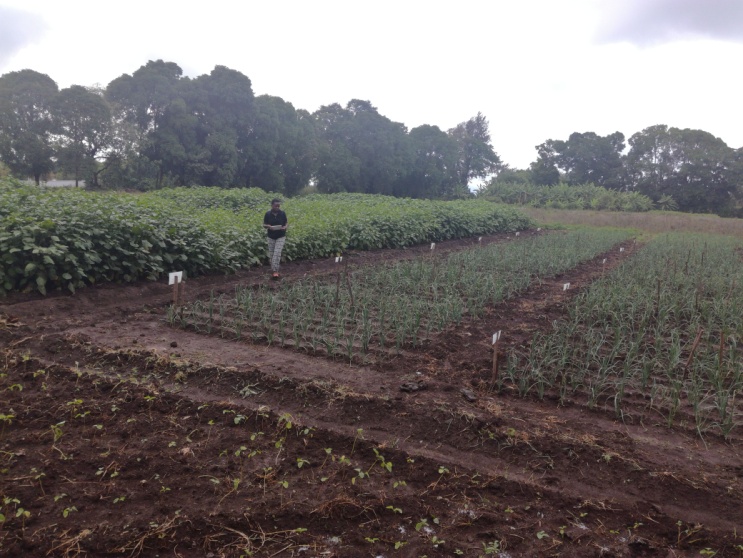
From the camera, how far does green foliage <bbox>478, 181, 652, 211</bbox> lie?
38375 millimetres

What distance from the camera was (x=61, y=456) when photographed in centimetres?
315

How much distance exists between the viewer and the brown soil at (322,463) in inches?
104

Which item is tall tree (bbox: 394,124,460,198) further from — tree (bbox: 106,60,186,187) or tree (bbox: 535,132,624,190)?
tree (bbox: 106,60,186,187)

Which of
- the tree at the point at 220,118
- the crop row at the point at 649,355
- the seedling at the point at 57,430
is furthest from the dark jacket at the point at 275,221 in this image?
the tree at the point at 220,118

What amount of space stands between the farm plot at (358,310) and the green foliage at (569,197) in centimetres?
3102

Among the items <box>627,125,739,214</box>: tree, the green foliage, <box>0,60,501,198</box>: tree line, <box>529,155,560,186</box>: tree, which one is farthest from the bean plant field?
<box>529,155,560,186</box>: tree

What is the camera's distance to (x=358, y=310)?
7008 mm

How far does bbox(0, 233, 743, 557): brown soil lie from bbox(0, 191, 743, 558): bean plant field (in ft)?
0.05

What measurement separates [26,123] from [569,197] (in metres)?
35.7

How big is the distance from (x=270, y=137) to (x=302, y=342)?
88.0 ft

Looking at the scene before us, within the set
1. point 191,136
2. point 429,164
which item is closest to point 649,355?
point 191,136

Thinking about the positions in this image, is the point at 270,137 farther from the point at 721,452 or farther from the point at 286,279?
the point at 721,452

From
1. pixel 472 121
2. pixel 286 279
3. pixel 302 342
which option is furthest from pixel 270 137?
pixel 472 121

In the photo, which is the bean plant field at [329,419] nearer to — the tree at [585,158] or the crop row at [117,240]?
the crop row at [117,240]
